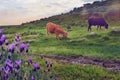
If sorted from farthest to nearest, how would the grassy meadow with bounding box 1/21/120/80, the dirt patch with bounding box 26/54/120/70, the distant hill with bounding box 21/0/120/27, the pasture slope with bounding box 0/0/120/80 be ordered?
1. the distant hill with bounding box 21/0/120/27
2. the dirt patch with bounding box 26/54/120/70
3. the pasture slope with bounding box 0/0/120/80
4. the grassy meadow with bounding box 1/21/120/80

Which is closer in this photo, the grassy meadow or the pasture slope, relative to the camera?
the grassy meadow

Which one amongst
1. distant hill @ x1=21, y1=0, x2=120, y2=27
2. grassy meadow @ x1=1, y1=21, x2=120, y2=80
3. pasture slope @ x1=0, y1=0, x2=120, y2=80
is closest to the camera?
grassy meadow @ x1=1, y1=21, x2=120, y2=80

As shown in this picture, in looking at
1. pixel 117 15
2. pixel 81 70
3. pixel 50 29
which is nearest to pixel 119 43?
pixel 50 29

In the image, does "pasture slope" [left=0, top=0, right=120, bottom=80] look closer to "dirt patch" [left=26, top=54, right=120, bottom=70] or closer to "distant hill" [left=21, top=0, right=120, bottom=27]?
"dirt patch" [left=26, top=54, right=120, bottom=70]

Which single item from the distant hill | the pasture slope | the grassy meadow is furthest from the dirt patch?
the distant hill

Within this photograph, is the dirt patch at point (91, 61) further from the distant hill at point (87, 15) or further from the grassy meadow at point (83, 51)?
the distant hill at point (87, 15)

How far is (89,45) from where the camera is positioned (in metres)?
40.0

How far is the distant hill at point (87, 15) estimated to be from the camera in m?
77.9

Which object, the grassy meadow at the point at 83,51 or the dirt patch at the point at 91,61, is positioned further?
the dirt patch at the point at 91,61

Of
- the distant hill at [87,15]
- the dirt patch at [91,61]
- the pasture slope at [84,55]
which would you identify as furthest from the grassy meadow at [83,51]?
the distant hill at [87,15]

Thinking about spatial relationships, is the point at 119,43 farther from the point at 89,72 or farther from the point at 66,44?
the point at 89,72

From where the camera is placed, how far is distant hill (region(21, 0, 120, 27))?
256 feet

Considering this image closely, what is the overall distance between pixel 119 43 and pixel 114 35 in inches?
228

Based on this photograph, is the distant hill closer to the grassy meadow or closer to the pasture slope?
the grassy meadow
